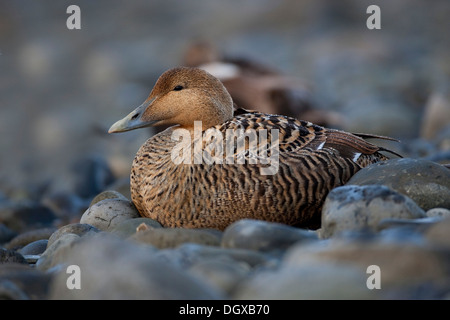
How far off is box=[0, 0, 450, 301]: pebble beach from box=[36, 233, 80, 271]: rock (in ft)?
0.06

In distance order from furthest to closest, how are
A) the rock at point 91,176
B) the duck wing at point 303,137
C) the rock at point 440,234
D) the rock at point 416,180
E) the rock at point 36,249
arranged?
1. the rock at point 91,176
2. the rock at point 36,249
3. the duck wing at point 303,137
4. the rock at point 416,180
5. the rock at point 440,234

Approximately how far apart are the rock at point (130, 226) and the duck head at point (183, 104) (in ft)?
2.19

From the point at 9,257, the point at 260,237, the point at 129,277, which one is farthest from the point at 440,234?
the point at 9,257

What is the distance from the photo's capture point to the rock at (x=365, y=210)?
3.75m

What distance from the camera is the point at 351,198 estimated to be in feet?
12.6

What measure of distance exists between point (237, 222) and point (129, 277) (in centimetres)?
104

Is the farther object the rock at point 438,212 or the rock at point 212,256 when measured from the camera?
the rock at point 438,212

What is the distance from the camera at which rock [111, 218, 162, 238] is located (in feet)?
14.1

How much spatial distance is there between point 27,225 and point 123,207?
2.68m

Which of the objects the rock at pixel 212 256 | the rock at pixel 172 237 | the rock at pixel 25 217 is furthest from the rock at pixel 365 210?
the rock at pixel 25 217

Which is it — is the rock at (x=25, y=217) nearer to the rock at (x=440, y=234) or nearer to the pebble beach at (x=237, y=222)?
the pebble beach at (x=237, y=222)

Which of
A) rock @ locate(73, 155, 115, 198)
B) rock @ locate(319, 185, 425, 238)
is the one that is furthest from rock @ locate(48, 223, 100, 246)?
rock @ locate(73, 155, 115, 198)

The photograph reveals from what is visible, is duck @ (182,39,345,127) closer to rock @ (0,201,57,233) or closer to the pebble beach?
the pebble beach
